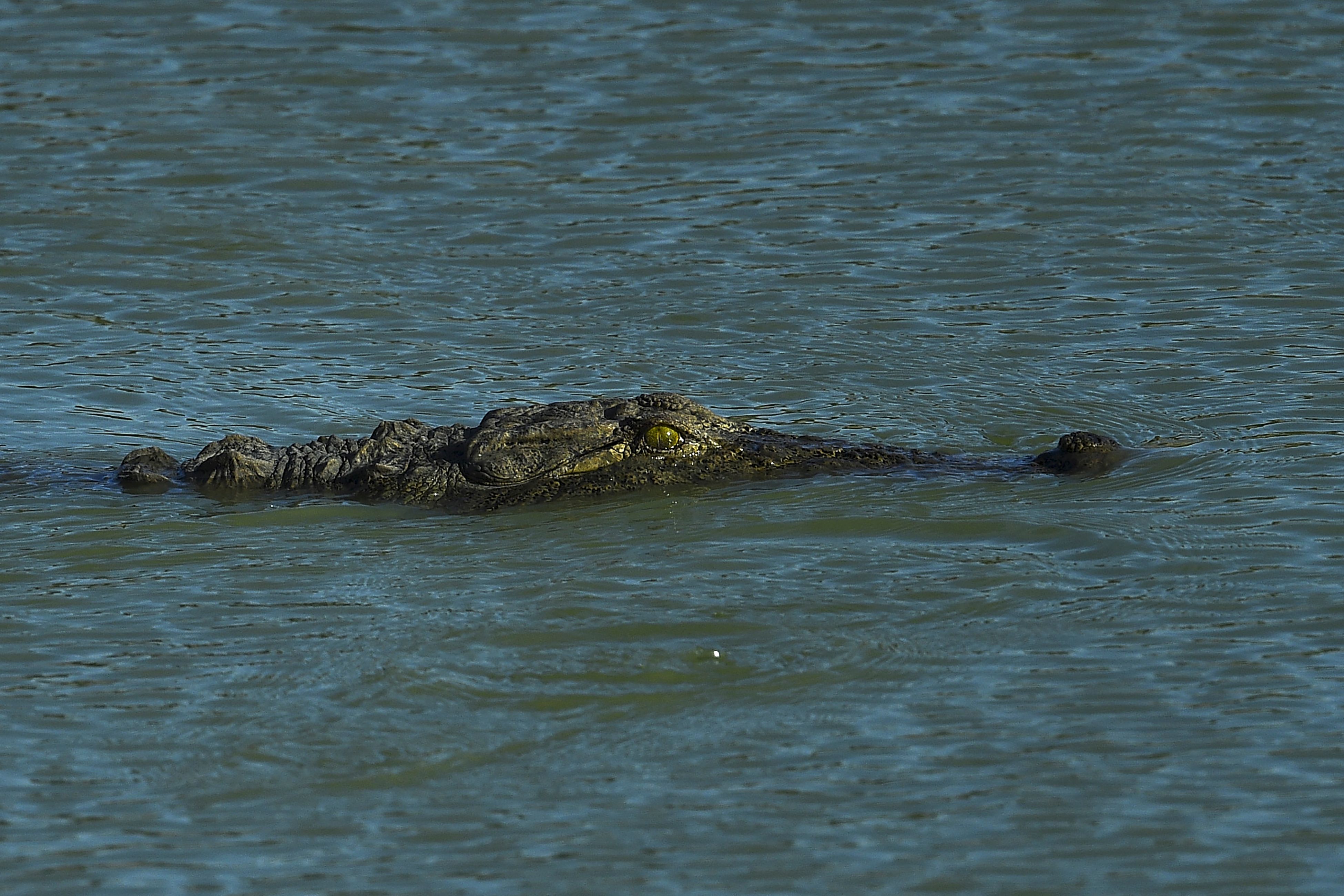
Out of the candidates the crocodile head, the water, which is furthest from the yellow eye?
the water

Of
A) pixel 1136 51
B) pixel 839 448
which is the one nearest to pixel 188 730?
pixel 839 448

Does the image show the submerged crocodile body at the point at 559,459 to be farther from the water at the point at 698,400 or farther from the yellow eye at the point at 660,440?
the water at the point at 698,400

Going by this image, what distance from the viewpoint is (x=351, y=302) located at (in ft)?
37.9

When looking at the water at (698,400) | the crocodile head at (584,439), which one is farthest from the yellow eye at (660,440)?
the water at (698,400)

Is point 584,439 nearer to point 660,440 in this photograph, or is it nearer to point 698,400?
point 660,440

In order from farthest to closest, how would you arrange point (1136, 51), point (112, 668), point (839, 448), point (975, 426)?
point (1136, 51) < point (975, 426) < point (839, 448) < point (112, 668)

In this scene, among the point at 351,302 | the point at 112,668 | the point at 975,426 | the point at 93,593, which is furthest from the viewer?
the point at 351,302

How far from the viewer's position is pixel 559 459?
8250mm

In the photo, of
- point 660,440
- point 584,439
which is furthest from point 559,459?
point 660,440

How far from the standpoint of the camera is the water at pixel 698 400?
18.1ft

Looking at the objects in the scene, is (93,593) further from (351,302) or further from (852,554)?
(351,302)

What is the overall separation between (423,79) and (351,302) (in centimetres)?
469

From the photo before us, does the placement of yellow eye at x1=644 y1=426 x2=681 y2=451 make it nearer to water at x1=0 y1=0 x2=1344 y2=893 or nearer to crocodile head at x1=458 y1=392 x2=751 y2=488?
crocodile head at x1=458 y1=392 x2=751 y2=488

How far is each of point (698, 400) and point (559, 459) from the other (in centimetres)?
165
